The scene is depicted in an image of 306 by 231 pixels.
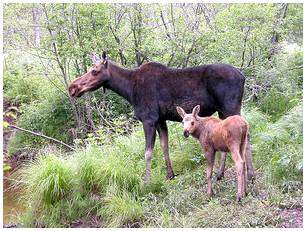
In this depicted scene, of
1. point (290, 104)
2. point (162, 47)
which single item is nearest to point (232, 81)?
point (290, 104)

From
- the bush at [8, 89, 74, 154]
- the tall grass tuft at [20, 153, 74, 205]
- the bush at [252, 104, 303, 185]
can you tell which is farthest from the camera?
the bush at [8, 89, 74, 154]

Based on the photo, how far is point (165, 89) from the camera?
26.9ft

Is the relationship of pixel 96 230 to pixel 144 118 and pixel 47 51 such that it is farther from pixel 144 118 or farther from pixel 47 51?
pixel 47 51

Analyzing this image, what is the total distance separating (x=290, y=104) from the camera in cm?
1208

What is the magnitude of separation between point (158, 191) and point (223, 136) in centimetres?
176

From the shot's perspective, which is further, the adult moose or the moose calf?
the adult moose

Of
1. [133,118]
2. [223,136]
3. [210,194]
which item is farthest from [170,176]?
[133,118]

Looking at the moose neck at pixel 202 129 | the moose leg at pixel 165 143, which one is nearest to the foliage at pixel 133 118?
the moose leg at pixel 165 143

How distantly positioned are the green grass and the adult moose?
400 mm

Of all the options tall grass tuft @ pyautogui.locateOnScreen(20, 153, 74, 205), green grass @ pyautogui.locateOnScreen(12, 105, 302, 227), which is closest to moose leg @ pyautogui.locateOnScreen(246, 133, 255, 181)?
green grass @ pyautogui.locateOnScreen(12, 105, 302, 227)

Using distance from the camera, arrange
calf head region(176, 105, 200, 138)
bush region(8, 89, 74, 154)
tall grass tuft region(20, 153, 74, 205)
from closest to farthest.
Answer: calf head region(176, 105, 200, 138) → tall grass tuft region(20, 153, 74, 205) → bush region(8, 89, 74, 154)

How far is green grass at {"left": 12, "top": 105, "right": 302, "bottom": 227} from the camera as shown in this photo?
6.82 metres

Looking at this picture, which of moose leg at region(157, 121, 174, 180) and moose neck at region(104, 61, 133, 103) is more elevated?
moose neck at region(104, 61, 133, 103)

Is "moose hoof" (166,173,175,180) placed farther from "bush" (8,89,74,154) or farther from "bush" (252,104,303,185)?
"bush" (8,89,74,154)
